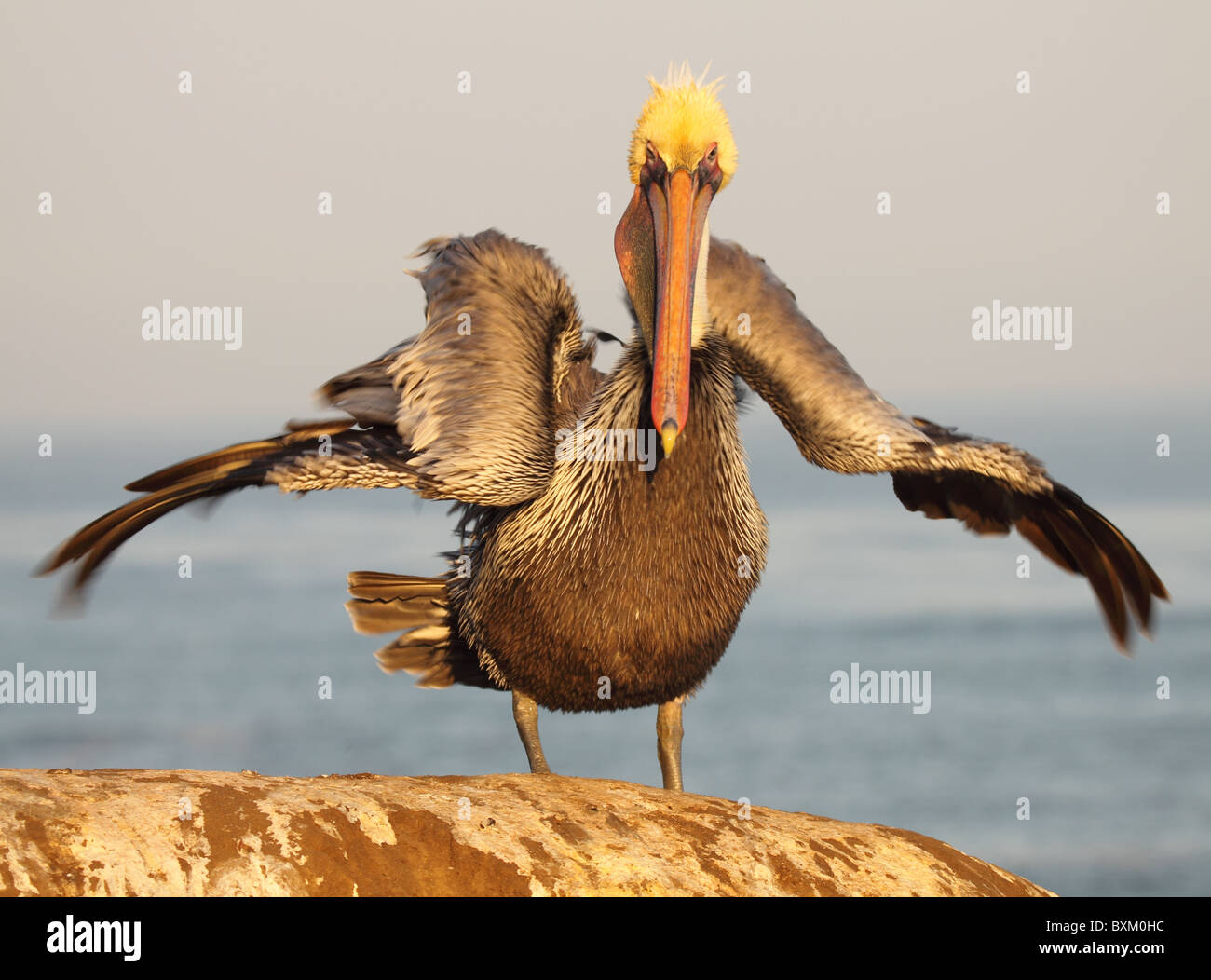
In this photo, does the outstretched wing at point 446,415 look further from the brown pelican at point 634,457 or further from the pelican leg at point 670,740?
the pelican leg at point 670,740

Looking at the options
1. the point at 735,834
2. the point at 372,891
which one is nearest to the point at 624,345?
the point at 735,834

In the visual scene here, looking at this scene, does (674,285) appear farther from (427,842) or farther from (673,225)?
(427,842)

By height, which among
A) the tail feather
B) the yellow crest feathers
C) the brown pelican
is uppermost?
the yellow crest feathers

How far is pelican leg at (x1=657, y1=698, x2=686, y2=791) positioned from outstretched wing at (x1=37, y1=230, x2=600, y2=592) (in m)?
1.25

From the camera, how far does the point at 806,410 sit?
675 centimetres

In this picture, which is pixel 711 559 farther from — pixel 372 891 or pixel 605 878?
pixel 372 891

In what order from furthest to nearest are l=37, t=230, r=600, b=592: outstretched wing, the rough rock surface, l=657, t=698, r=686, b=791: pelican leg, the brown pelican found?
l=657, t=698, r=686, b=791: pelican leg → l=37, t=230, r=600, b=592: outstretched wing → the brown pelican → the rough rock surface

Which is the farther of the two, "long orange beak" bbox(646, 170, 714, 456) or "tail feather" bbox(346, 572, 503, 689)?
"tail feather" bbox(346, 572, 503, 689)

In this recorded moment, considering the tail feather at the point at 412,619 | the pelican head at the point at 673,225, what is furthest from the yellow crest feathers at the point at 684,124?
the tail feather at the point at 412,619

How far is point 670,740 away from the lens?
23.1ft

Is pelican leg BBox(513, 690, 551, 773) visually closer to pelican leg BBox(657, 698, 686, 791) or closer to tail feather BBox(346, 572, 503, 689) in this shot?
pelican leg BBox(657, 698, 686, 791)

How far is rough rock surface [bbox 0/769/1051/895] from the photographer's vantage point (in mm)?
4582

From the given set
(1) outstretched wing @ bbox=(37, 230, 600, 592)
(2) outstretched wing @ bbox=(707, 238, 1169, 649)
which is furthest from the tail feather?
(2) outstretched wing @ bbox=(707, 238, 1169, 649)
